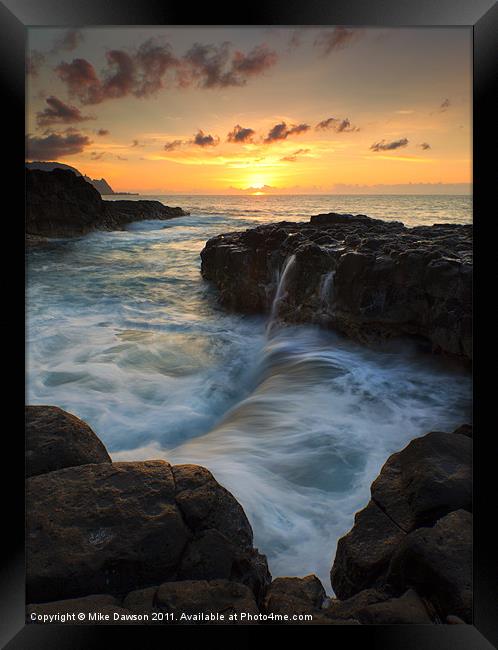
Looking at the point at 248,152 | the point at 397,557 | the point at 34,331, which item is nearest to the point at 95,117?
the point at 248,152

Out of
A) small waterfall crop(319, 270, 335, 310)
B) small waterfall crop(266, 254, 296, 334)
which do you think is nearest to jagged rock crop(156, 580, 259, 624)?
small waterfall crop(319, 270, 335, 310)

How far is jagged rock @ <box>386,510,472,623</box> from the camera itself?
2.01 metres

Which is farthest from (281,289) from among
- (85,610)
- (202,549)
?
(85,610)

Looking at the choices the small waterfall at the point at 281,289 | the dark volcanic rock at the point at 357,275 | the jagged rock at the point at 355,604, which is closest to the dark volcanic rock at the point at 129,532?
the jagged rock at the point at 355,604

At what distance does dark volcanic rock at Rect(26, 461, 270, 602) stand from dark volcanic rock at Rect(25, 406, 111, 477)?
111 mm

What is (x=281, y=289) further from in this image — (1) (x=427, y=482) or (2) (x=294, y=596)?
(2) (x=294, y=596)

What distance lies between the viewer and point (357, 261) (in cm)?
586

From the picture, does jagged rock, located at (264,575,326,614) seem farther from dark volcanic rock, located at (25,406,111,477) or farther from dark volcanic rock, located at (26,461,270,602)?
dark volcanic rock, located at (25,406,111,477)

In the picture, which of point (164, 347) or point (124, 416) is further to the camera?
point (164, 347)

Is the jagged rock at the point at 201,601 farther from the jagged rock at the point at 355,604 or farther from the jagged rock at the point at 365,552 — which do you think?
the jagged rock at the point at 365,552

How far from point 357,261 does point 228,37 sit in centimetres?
366

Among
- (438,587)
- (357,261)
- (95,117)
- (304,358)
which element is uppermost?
(95,117)

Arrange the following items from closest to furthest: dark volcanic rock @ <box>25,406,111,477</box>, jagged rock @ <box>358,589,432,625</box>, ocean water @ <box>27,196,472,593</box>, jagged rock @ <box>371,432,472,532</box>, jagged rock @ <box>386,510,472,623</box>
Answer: jagged rock @ <box>358,589,432,625</box>, jagged rock @ <box>386,510,472,623</box>, jagged rock @ <box>371,432,472,532</box>, dark volcanic rock @ <box>25,406,111,477</box>, ocean water @ <box>27,196,472,593</box>

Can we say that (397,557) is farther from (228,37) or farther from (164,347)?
(164,347)
